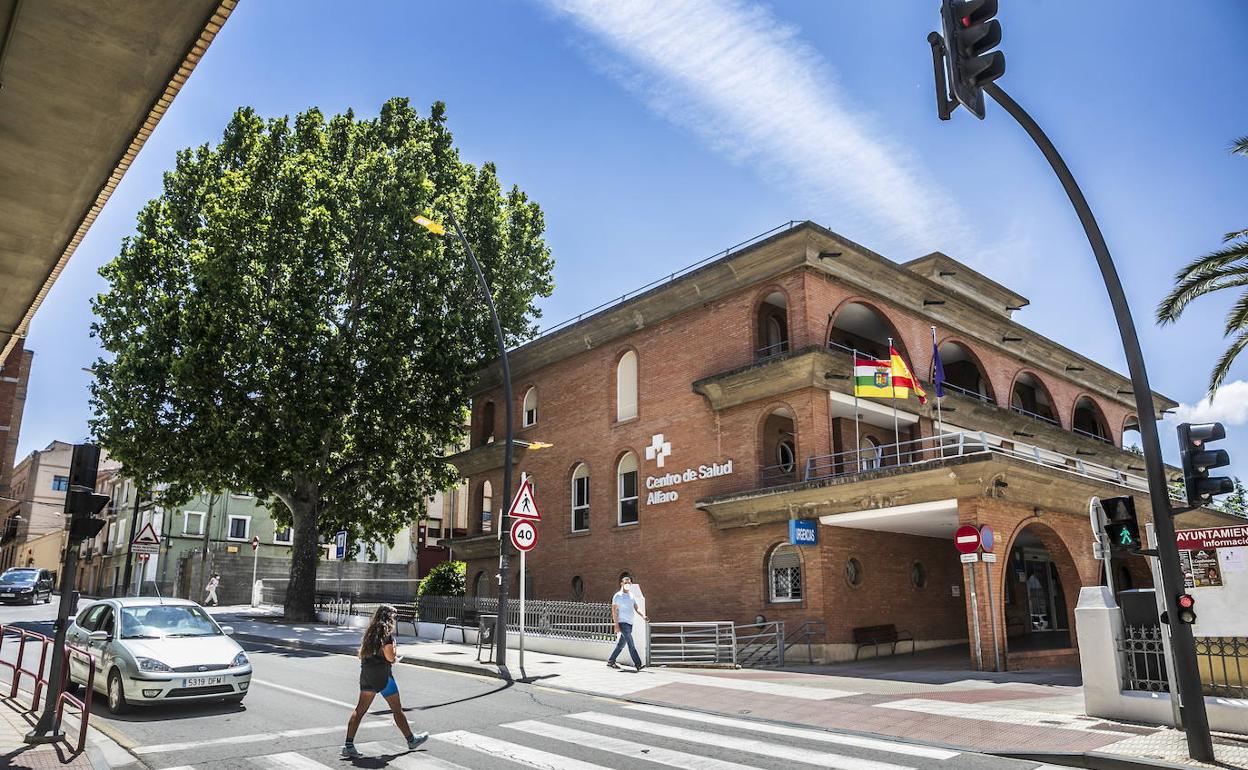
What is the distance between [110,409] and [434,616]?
12.5 meters

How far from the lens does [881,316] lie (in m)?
24.7

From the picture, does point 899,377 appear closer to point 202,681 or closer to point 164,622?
point 202,681

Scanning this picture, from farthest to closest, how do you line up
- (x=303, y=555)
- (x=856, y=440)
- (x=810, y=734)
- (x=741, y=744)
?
1. (x=303, y=555)
2. (x=856, y=440)
3. (x=810, y=734)
4. (x=741, y=744)

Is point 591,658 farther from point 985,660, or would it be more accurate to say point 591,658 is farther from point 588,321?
point 588,321

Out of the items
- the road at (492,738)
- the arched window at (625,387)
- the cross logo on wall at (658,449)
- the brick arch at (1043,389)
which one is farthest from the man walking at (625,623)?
the brick arch at (1043,389)

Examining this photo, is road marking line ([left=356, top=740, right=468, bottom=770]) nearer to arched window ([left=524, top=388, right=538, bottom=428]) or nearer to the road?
the road

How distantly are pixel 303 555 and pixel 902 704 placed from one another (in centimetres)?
2315

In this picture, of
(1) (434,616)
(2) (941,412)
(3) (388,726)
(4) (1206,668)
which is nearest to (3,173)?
(3) (388,726)

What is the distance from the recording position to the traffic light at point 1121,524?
991 cm

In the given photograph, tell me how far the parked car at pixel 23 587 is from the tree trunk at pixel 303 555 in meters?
18.0

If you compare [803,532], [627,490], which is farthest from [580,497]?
[803,532]

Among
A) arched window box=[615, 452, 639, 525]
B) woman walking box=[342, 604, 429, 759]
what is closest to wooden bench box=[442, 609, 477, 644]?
arched window box=[615, 452, 639, 525]

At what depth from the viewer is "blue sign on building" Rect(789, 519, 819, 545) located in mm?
20039

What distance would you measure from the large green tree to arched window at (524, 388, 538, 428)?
232 centimetres
